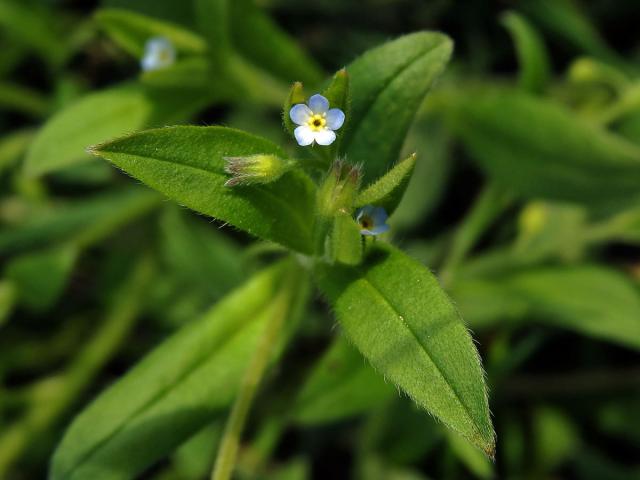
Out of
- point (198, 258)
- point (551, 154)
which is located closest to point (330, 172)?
point (551, 154)

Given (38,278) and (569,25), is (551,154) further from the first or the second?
(38,278)

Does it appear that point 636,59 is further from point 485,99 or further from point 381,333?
point 381,333

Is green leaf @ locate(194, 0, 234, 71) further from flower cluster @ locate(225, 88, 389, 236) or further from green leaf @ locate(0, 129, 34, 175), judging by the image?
green leaf @ locate(0, 129, 34, 175)

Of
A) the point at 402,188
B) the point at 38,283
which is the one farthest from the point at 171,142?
the point at 38,283

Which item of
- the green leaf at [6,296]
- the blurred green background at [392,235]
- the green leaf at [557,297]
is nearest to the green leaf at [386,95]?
the blurred green background at [392,235]

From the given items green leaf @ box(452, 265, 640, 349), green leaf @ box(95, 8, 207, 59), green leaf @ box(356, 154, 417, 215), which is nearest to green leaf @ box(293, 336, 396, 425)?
green leaf @ box(452, 265, 640, 349)

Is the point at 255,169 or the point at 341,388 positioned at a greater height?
the point at 255,169
